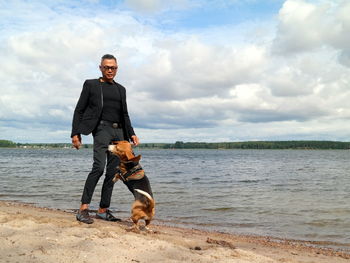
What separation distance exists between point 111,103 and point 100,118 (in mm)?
316

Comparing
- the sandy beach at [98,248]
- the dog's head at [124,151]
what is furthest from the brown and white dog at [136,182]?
the sandy beach at [98,248]

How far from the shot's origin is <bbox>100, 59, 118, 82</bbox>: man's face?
5.76 meters

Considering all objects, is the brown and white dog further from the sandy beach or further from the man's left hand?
the man's left hand

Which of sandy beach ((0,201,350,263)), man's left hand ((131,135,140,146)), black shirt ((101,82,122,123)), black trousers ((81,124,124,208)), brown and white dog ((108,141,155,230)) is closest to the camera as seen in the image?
sandy beach ((0,201,350,263))

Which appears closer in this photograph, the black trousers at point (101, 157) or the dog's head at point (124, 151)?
the dog's head at point (124, 151)

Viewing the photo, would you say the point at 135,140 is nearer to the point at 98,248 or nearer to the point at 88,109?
the point at 88,109

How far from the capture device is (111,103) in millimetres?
5852

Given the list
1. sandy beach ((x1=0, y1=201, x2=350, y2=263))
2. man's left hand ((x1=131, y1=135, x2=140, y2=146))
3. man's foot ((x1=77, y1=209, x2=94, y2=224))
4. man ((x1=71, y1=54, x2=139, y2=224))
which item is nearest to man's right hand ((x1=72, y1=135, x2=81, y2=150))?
man ((x1=71, y1=54, x2=139, y2=224))

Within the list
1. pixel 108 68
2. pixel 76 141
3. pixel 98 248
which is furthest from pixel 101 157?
pixel 98 248

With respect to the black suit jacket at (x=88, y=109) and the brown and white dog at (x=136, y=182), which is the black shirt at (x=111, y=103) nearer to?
the black suit jacket at (x=88, y=109)

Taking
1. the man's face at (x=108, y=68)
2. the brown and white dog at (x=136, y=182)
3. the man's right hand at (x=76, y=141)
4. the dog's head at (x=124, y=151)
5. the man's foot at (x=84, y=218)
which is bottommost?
the man's foot at (x=84, y=218)

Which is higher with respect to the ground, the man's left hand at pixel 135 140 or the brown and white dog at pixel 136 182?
the man's left hand at pixel 135 140

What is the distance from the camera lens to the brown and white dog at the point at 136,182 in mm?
5184

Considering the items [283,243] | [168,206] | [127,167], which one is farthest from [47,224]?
[168,206]
